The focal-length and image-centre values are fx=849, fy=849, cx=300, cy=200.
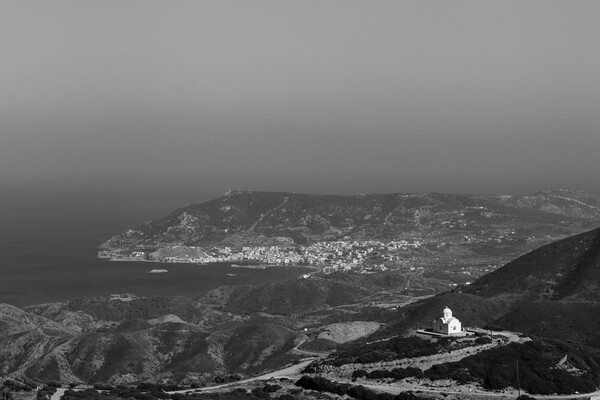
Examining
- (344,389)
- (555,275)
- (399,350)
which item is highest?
(399,350)

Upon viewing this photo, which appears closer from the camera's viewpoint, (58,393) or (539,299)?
(58,393)

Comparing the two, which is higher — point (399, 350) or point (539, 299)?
point (399, 350)

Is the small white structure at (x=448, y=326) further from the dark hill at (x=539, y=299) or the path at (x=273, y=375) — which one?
the dark hill at (x=539, y=299)

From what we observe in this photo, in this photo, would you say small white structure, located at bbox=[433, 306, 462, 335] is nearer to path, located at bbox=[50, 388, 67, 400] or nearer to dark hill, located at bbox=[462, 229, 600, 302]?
path, located at bbox=[50, 388, 67, 400]

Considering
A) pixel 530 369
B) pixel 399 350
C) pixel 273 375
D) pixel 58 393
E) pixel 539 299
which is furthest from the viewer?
pixel 539 299

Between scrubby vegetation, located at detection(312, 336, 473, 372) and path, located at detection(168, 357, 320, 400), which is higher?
scrubby vegetation, located at detection(312, 336, 473, 372)

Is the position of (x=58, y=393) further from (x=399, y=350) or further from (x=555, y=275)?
(x=555, y=275)

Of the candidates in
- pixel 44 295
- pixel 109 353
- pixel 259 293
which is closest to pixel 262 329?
pixel 109 353

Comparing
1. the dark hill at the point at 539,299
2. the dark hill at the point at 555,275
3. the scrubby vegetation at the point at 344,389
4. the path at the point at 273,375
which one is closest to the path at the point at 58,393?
the path at the point at 273,375

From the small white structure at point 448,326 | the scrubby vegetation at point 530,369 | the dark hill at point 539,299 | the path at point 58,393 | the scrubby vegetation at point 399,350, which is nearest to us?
the scrubby vegetation at point 530,369

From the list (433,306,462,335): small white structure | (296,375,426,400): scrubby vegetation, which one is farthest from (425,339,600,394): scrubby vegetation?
(433,306,462,335): small white structure

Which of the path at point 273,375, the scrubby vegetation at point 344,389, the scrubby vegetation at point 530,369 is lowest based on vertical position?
the path at point 273,375

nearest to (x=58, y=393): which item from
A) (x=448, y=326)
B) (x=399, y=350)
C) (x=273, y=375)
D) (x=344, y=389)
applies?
(x=273, y=375)

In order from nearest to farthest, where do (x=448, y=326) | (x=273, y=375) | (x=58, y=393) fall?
(x=58, y=393)
(x=273, y=375)
(x=448, y=326)
